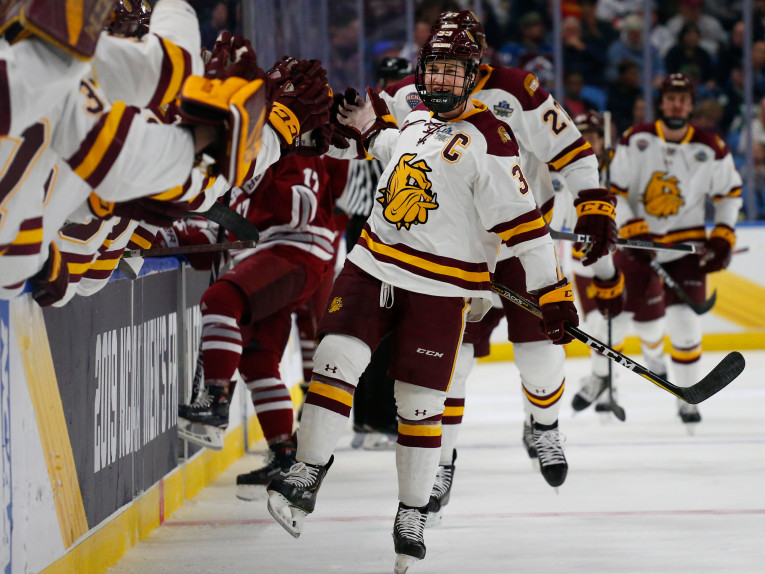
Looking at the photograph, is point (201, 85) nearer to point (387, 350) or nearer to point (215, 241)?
point (215, 241)

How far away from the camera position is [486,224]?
2.58 meters

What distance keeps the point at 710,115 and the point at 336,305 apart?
6.56m

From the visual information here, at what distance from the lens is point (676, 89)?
482cm

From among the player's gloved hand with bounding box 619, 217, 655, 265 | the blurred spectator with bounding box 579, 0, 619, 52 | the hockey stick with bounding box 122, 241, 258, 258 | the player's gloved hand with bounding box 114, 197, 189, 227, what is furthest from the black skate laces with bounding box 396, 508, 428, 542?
the blurred spectator with bounding box 579, 0, 619, 52

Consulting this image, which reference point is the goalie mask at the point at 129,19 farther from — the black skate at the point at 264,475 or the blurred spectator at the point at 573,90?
the blurred spectator at the point at 573,90

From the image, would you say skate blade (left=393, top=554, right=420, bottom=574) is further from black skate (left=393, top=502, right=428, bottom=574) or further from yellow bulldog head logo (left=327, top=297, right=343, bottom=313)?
yellow bulldog head logo (left=327, top=297, right=343, bottom=313)

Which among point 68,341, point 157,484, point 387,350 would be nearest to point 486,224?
point 68,341

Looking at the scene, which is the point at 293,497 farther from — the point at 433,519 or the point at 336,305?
the point at 433,519

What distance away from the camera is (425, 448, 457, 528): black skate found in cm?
298

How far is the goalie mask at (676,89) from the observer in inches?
189

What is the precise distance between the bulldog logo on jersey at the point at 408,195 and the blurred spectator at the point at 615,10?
685 cm

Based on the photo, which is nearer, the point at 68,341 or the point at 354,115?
the point at 68,341

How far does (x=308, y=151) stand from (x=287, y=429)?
1.22m

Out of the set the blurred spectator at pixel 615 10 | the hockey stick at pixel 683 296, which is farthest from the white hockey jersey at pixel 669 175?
the blurred spectator at pixel 615 10
